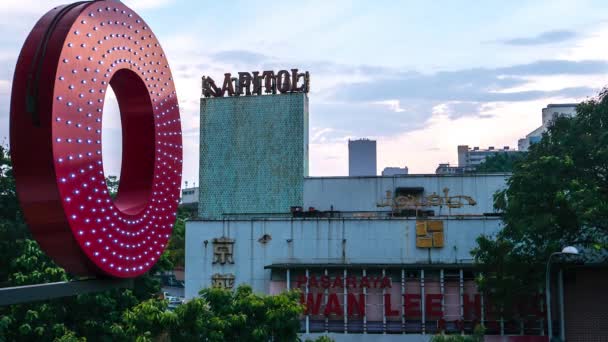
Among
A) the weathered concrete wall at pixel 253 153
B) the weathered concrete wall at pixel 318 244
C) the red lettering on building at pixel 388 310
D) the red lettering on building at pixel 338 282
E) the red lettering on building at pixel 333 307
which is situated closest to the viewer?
the red lettering on building at pixel 388 310

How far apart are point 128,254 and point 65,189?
2149 millimetres

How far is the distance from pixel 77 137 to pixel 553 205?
87.3 feet

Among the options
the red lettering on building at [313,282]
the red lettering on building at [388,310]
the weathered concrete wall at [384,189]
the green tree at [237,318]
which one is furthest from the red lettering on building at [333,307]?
the green tree at [237,318]

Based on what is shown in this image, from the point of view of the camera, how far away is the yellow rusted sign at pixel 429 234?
1745 inches

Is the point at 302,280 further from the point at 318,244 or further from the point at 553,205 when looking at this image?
the point at 553,205

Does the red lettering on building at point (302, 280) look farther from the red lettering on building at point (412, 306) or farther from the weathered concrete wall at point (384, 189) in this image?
the weathered concrete wall at point (384, 189)

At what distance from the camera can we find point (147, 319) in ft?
93.0

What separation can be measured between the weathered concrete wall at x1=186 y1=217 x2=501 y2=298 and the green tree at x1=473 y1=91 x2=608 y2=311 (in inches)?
226

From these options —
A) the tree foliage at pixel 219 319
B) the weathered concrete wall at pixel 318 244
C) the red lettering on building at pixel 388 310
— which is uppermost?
the weathered concrete wall at pixel 318 244

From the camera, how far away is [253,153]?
53.2 meters

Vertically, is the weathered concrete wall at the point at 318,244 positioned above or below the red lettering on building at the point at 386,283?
above

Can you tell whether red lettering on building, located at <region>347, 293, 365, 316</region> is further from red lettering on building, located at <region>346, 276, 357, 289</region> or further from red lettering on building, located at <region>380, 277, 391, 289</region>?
red lettering on building, located at <region>380, 277, 391, 289</region>

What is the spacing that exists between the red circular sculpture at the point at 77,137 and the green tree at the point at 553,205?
2319 centimetres

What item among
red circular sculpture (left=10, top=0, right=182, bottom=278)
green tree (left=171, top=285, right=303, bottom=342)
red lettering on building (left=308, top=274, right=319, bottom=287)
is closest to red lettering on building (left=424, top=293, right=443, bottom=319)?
red lettering on building (left=308, top=274, right=319, bottom=287)
